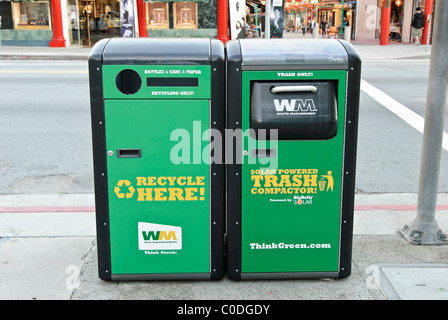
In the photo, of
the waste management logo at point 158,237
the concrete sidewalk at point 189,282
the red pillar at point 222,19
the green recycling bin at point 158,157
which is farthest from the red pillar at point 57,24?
the waste management logo at point 158,237

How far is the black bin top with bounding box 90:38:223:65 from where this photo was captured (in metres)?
3.25

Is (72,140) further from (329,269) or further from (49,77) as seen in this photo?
(49,77)

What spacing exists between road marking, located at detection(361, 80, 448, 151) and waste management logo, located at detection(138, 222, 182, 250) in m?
5.31

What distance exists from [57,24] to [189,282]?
21.6 metres

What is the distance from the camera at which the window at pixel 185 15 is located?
23688 mm

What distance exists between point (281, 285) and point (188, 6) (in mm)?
21771

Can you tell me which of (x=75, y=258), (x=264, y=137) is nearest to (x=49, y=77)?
(x=75, y=258)

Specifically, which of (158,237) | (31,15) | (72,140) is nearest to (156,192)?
(158,237)

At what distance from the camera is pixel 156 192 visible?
347 cm

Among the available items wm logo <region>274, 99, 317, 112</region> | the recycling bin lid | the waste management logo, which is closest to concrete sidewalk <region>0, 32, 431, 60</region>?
the waste management logo

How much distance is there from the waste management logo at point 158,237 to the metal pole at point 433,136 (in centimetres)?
212

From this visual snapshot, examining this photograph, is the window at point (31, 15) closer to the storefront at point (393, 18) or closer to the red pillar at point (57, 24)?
the red pillar at point (57, 24)

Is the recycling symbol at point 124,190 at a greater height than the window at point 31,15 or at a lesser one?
lesser

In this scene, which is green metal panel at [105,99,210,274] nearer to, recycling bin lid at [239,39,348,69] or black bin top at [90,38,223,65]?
black bin top at [90,38,223,65]
